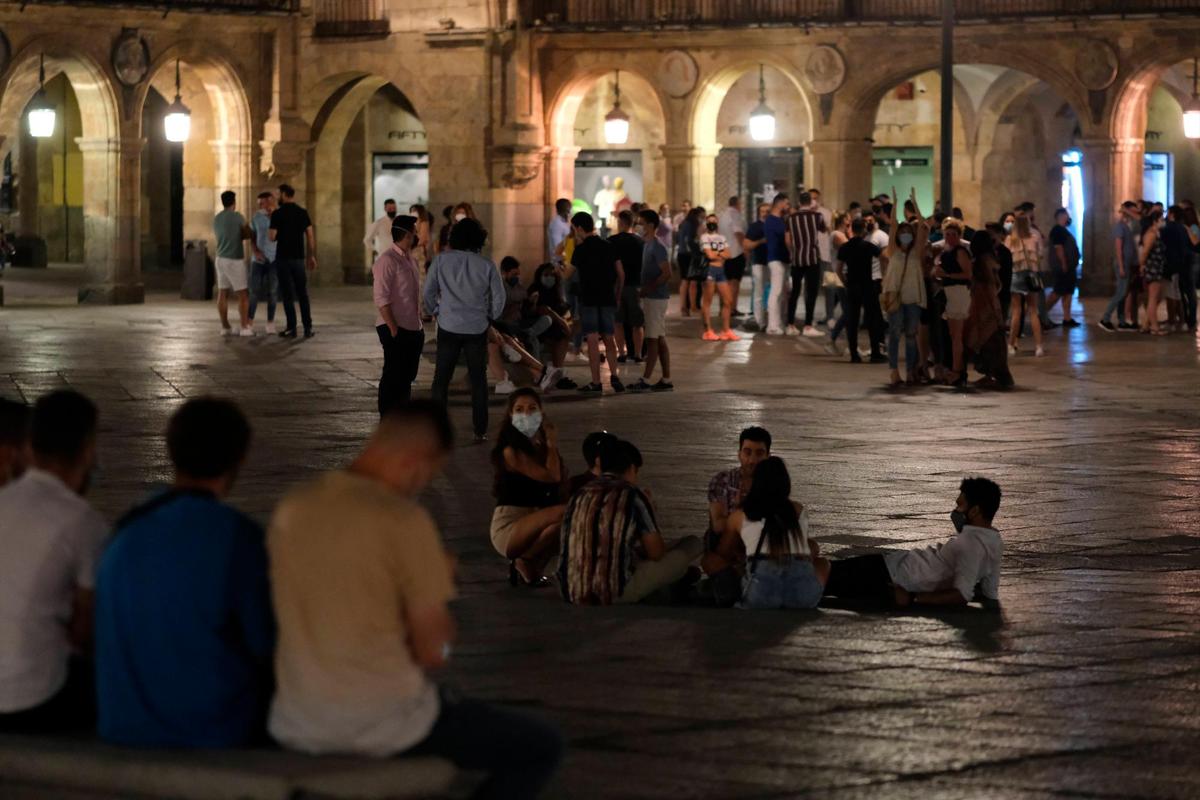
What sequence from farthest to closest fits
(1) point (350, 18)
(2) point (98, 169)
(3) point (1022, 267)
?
(1) point (350, 18), (2) point (98, 169), (3) point (1022, 267)

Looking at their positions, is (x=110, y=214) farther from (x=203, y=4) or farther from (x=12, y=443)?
(x=12, y=443)

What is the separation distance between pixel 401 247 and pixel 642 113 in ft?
80.1

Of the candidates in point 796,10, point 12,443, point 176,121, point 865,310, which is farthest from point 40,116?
point 12,443

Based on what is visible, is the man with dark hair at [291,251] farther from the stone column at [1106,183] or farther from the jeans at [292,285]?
the stone column at [1106,183]

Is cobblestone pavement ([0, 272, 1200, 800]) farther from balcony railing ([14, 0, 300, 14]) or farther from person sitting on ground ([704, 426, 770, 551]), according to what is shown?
balcony railing ([14, 0, 300, 14])

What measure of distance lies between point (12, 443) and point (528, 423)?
4421 mm

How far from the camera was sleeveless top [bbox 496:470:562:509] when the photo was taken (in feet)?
33.6

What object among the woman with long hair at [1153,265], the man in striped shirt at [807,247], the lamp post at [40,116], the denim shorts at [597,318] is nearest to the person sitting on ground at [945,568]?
the denim shorts at [597,318]

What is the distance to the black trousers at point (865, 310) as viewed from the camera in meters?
22.1

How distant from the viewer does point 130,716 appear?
5148 millimetres

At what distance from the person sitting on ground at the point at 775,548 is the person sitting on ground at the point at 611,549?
327 millimetres

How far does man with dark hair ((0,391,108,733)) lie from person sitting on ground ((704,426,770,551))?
441 cm

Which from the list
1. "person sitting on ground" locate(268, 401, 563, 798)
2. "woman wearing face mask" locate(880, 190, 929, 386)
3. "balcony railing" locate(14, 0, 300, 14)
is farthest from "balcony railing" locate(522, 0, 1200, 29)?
"person sitting on ground" locate(268, 401, 563, 798)

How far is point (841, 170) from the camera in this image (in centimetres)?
3241
